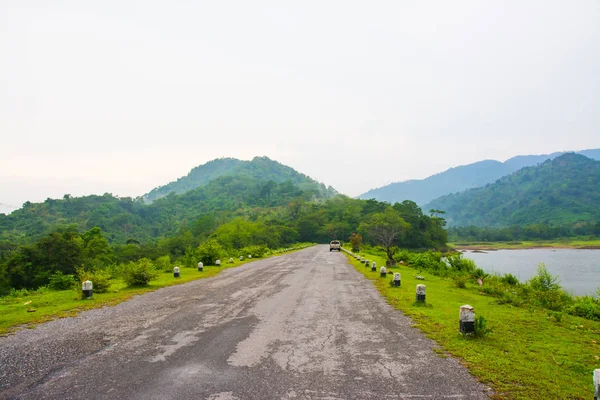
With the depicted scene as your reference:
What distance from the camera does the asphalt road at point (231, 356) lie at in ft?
17.4

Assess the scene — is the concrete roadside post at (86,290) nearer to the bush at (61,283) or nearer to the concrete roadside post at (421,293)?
the bush at (61,283)

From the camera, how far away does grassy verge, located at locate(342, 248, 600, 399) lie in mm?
5496

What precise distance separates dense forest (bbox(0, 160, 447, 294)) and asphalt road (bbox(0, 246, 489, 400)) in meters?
10.9

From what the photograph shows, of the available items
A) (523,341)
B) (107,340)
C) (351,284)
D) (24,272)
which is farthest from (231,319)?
(24,272)

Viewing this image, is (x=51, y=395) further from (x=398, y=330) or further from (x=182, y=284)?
(x=182, y=284)

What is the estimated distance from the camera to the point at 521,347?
24.1ft

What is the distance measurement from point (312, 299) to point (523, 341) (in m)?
6.42

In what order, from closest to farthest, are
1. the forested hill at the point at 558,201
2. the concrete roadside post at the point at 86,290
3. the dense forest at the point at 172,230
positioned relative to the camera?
the concrete roadside post at the point at 86,290
the dense forest at the point at 172,230
the forested hill at the point at 558,201

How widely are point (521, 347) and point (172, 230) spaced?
13875 cm

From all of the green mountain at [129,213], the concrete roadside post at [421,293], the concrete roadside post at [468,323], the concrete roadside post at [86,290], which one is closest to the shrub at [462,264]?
the concrete roadside post at [421,293]

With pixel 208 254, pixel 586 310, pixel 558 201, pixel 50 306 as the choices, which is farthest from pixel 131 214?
pixel 558 201

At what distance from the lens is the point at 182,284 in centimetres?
1705

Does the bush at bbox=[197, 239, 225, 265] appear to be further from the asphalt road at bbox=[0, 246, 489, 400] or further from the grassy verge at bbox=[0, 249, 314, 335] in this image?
the asphalt road at bbox=[0, 246, 489, 400]

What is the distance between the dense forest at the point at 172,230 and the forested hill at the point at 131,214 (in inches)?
13.9
